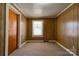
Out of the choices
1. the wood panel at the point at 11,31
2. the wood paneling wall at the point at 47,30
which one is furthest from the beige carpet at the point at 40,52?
the wood paneling wall at the point at 47,30

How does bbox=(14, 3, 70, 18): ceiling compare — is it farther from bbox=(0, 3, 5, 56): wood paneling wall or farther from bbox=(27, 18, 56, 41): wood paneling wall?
bbox=(27, 18, 56, 41): wood paneling wall

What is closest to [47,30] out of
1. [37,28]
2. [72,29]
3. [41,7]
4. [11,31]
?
[37,28]

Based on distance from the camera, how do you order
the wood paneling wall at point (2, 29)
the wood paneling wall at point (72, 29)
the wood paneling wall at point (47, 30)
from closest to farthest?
the wood paneling wall at point (2, 29) < the wood paneling wall at point (72, 29) < the wood paneling wall at point (47, 30)

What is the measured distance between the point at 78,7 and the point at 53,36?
6469 mm

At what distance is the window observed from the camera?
421 inches

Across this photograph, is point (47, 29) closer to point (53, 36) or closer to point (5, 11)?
point (53, 36)

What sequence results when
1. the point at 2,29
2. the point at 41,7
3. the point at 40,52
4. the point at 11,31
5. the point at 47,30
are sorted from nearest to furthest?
the point at 2,29 → the point at 11,31 → the point at 40,52 → the point at 41,7 → the point at 47,30

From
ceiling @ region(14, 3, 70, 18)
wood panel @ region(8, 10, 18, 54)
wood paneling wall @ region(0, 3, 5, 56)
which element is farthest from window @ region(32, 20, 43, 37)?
wood paneling wall @ region(0, 3, 5, 56)

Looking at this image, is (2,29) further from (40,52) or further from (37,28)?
(37,28)

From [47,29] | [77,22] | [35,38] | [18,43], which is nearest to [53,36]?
[47,29]

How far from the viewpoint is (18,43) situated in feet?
22.6

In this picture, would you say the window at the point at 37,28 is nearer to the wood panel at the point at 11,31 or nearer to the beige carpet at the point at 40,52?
the beige carpet at the point at 40,52

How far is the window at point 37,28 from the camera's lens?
35.1 ft

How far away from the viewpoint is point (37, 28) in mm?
10703
